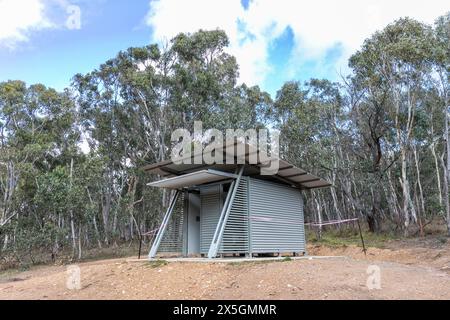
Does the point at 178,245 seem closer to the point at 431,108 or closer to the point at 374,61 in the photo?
the point at 374,61

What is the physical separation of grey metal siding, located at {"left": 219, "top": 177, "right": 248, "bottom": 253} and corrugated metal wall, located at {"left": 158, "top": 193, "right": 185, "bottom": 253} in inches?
93.0

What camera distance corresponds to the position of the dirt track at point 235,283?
Answer: 5477mm

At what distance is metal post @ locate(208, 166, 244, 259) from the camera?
27.8ft

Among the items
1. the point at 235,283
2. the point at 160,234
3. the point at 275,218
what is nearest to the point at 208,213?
the point at 160,234

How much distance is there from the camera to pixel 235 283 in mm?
6172

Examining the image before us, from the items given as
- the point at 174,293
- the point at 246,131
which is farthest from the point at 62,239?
the point at 174,293

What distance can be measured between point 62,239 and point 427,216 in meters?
22.9

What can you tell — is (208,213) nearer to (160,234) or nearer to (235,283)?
(160,234)

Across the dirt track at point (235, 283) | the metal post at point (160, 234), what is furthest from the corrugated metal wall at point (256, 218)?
the dirt track at point (235, 283)

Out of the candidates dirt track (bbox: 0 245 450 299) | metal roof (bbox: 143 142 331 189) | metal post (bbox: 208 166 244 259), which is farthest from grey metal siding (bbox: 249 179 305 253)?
dirt track (bbox: 0 245 450 299)

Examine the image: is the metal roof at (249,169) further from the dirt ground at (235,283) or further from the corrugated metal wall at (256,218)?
the dirt ground at (235,283)

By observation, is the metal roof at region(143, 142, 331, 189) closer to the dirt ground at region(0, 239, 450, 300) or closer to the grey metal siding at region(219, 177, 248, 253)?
the grey metal siding at region(219, 177, 248, 253)

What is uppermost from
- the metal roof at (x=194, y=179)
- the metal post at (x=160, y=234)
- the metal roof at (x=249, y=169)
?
the metal roof at (x=249, y=169)

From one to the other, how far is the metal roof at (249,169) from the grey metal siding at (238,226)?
2.06 ft
